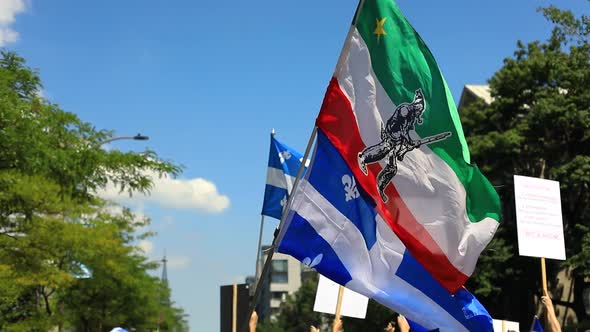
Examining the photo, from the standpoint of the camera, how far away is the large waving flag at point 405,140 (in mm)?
6238

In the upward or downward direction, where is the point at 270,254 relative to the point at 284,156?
downward

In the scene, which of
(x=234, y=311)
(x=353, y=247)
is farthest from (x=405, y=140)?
(x=234, y=311)

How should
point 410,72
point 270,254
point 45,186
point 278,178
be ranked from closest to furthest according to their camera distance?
point 270,254 < point 410,72 < point 278,178 < point 45,186

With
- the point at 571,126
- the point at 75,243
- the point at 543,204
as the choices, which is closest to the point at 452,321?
the point at 543,204

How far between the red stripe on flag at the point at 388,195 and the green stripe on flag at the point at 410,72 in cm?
37

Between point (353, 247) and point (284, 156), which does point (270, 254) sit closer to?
point (353, 247)

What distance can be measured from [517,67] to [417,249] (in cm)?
3357

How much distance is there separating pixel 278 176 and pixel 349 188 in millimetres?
6646

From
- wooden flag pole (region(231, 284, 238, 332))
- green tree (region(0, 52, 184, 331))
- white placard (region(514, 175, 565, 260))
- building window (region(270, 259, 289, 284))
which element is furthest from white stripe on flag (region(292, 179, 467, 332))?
building window (region(270, 259, 289, 284))

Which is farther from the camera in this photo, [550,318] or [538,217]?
[538,217]

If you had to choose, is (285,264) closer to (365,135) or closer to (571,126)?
(571,126)

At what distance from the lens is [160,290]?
51219 mm

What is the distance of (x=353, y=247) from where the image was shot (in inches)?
248

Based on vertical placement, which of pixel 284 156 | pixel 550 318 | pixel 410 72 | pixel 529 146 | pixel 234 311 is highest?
pixel 529 146
